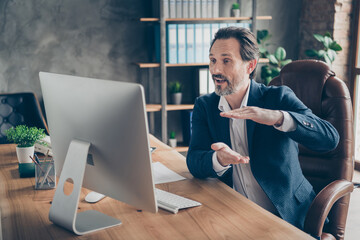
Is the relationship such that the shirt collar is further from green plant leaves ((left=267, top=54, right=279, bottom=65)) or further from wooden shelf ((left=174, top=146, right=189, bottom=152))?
green plant leaves ((left=267, top=54, right=279, bottom=65))

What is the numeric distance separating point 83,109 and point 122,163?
0.20m

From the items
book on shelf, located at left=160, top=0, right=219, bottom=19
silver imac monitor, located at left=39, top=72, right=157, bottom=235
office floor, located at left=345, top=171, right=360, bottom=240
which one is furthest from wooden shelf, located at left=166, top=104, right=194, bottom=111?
silver imac monitor, located at left=39, top=72, right=157, bottom=235

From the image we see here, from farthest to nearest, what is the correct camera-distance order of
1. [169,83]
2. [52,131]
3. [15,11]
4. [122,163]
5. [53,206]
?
[169,83] → [15,11] → [52,131] → [53,206] → [122,163]

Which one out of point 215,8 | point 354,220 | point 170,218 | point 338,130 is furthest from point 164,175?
point 215,8

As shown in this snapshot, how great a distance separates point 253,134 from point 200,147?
23 cm

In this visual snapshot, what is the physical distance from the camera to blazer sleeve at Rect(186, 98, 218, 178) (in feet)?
5.31

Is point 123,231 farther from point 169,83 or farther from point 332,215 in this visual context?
point 169,83

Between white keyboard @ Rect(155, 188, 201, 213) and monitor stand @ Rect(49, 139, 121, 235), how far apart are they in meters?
0.18

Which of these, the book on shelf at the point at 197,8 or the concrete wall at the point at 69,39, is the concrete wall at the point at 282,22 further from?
the concrete wall at the point at 69,39

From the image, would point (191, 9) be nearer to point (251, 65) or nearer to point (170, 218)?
point (251, 65)

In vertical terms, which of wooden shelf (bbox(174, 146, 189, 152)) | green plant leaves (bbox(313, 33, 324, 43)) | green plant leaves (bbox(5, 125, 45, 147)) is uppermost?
green plant leaves (bbox(313, 33, 324, 43))

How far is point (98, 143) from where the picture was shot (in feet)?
3.97

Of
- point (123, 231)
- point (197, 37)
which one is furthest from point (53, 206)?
point (197, 37)

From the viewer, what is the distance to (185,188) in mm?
1583
